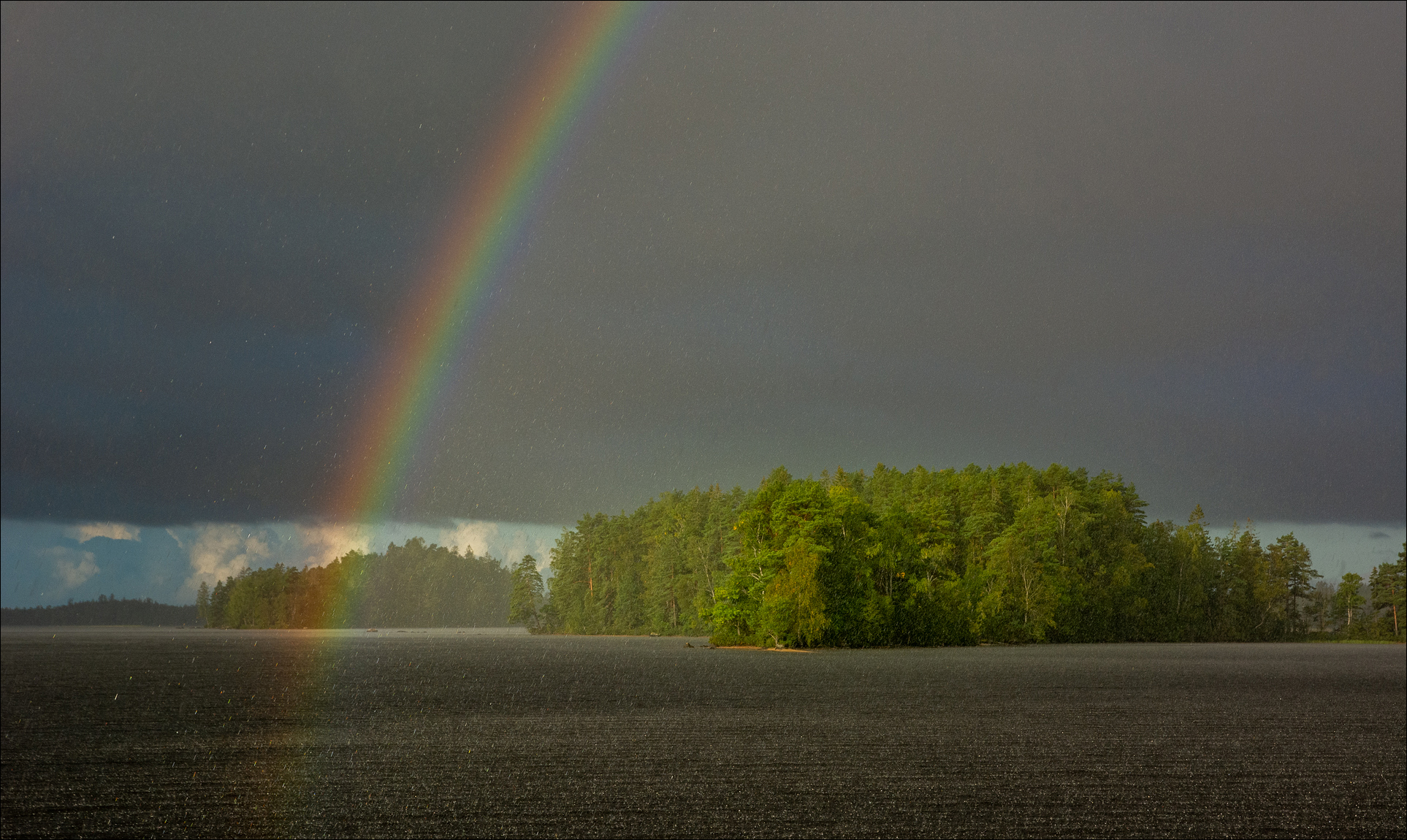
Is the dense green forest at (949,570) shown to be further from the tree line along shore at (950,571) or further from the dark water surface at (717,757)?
the dark water surface at (717,757)

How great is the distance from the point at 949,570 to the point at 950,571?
3.97ft

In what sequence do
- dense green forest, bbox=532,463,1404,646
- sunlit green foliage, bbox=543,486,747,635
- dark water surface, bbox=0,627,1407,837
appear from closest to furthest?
1. dark water surface, bbox=0,627,1407,837
2. dense green forest, bbox=532,463,1404,646
3. sunlit green foliage, bbox=543,486,747,635

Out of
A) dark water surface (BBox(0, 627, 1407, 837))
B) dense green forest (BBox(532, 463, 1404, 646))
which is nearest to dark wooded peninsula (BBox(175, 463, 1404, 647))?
dense green forest (BBox(532, 463, 1404, 646))

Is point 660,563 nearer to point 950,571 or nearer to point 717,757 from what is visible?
point 950,571

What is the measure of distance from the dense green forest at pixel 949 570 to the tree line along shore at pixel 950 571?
0.25 metres

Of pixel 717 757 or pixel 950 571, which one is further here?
pixel 950 571

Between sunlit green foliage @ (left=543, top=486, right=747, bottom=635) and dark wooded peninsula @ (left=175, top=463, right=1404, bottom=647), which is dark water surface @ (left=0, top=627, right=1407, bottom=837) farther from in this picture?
sunlit green foliage @ (left=543, top=486, right=747, bottom=635)

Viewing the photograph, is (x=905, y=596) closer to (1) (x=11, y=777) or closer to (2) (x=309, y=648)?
(2) (x=309, y=648)

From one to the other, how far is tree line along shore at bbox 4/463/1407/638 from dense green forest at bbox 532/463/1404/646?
25 centimetres

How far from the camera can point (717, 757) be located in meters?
24.7

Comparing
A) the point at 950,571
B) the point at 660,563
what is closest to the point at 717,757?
the point at 950,571

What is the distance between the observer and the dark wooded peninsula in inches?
4035

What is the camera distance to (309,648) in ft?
404

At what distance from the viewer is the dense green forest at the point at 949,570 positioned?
336ft
